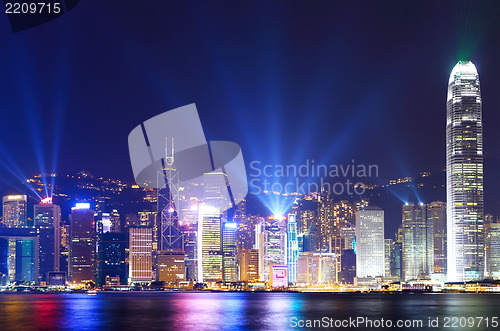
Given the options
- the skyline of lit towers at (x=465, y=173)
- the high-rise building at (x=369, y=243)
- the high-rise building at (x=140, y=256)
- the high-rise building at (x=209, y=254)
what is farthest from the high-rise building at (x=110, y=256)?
the skyline of lit towers at (x=465, y=173)

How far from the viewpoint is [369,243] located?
18000cm

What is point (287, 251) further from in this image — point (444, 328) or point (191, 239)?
point (444, 328)

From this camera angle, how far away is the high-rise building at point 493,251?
541 ft

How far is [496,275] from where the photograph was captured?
535 feet

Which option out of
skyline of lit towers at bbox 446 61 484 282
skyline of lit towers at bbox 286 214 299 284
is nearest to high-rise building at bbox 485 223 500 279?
skyline of lit towers at bbox 446 61 484 282

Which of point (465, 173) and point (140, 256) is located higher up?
point (465, 173)

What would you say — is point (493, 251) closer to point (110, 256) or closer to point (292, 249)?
point (292, 249)

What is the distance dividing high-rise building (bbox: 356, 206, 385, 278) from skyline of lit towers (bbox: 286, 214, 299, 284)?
49.5 ft

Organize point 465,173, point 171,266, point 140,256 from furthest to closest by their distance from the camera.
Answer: point 140,256
point 171,266
point 465,173

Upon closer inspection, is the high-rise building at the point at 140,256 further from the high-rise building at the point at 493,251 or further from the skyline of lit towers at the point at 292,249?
the high-rise building at the point at 493,251

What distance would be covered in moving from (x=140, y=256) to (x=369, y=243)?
55.0m

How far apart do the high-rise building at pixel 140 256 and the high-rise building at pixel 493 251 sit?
76.8 m

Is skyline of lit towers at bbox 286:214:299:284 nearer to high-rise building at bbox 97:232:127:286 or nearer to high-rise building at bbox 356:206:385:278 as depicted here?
high-rise building at bbox 356:206:385:278

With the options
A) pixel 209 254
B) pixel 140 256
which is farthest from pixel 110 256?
pixel 209 254
